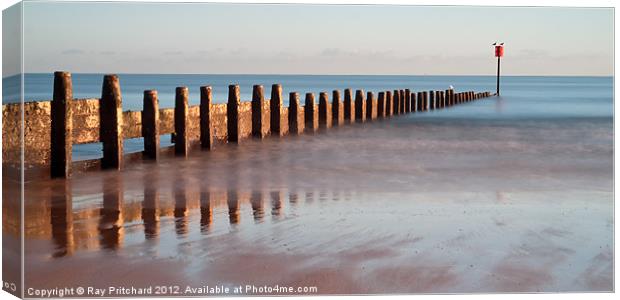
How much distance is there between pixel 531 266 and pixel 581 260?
0.30 metres

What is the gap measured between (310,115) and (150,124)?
374 centimetres

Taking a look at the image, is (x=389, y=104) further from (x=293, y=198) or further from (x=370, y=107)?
(x=293, y=198)

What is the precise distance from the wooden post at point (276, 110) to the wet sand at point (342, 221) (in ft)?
5.31

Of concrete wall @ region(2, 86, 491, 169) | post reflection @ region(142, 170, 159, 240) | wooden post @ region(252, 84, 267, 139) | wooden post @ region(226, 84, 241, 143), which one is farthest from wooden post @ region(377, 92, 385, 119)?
post reflection @ region(142, 170, 159, 240)

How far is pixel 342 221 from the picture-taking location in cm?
510

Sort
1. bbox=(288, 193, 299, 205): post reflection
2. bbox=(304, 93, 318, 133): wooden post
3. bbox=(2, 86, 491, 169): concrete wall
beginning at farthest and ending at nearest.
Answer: bbox=(304, 93, 318, 133): wooden post → bbox=(288, 193, 299, 205): post reflection → bbox=(2, 86, 491, 169): concrete wall

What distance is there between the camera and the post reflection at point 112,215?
4466 millimetres

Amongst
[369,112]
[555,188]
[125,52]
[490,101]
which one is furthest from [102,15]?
[490,101]

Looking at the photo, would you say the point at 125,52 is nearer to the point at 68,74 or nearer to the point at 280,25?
the point at 68,74

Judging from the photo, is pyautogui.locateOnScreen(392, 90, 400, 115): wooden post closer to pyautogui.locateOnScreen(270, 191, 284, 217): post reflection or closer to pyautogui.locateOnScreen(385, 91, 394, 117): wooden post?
pyautogui.locateOnScreen(385, 91, 394, 117): wooden post

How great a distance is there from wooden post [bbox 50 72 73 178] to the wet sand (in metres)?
0.15

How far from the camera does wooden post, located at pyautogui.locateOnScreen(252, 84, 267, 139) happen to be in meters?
9.18

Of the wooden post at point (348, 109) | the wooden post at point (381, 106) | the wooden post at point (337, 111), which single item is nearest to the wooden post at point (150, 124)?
the wooden post at point (337, 111)

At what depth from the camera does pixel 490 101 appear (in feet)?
45.0
